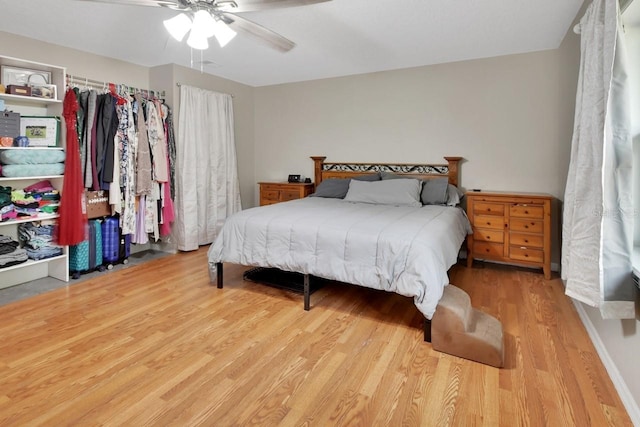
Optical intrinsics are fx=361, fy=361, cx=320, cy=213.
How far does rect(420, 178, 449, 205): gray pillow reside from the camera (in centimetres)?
390

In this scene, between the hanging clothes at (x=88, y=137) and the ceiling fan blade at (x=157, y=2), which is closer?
the ceiling fan blade at (x=157, y=2)

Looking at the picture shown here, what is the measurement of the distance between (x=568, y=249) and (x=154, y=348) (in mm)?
2696

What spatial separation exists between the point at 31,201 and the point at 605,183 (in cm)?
423

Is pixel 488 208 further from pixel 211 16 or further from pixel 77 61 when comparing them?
pixel 77 61

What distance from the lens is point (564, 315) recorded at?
2.68 metres

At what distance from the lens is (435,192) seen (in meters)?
3.96

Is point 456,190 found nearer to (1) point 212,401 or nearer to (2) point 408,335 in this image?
(2) point 408,335

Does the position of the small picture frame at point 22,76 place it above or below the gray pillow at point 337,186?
above

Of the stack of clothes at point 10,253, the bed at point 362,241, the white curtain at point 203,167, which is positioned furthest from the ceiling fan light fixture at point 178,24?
the stack of clothes at point 10,253

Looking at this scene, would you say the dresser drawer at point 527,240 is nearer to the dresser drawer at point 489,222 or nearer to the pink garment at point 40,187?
the dresser drawer at point 489,222

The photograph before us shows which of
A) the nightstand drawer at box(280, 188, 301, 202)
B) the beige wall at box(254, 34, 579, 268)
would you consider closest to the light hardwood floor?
the beige wall at box(254, 34, 579, 268)

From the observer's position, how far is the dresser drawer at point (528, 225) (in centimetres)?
355

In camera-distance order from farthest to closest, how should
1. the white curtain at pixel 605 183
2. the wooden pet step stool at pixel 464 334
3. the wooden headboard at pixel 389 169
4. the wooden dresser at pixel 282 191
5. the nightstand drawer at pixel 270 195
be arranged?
the nightstand drawer at pixel 270 195 < the wooden dresser at pixel 282 191 < the wooden headboard at pixel 389 169 < the wooden pet step stool at pixel 464 334 < the white curtain at pixel 605 183

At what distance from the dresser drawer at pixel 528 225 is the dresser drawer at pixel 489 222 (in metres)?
0.11
